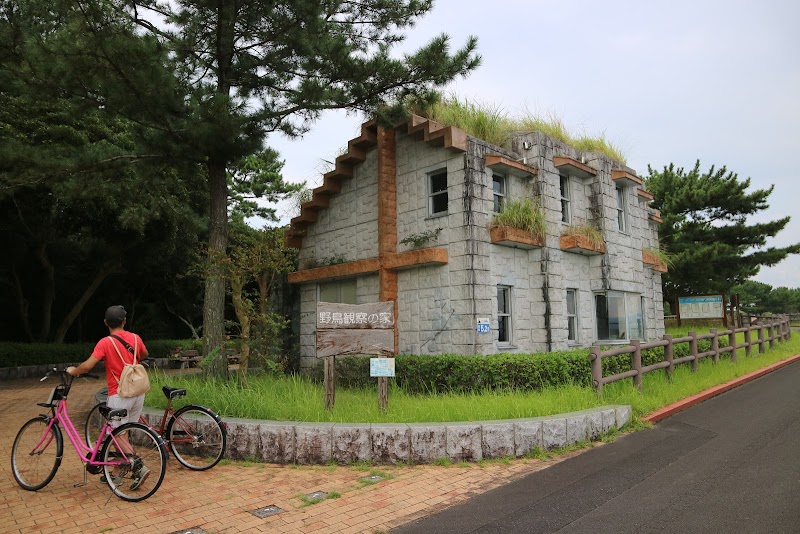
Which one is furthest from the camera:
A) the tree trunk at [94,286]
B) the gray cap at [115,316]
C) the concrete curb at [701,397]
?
the tree trunk at [94,286]

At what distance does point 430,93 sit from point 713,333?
32.7 ft

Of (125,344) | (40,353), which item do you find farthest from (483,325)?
(40,353)

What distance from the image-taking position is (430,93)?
10.3 metres

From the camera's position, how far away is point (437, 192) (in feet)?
39.6

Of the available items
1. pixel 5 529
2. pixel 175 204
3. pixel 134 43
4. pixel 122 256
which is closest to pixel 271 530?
pixel 5 529

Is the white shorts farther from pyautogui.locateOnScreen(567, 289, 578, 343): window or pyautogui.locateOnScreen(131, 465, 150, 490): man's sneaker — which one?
pyautogui.locateOnScreen(567, 289, 578, 343): window

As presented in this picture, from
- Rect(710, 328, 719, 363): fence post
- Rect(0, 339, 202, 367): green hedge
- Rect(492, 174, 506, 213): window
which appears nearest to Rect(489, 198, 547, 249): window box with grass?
Rect(492, 174, 506, 213): window

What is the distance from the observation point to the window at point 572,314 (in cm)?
1331

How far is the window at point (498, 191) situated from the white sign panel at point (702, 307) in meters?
14.0

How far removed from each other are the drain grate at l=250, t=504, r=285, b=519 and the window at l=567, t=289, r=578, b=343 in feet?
31.9

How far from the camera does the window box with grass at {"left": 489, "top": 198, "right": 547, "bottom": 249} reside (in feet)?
37.8

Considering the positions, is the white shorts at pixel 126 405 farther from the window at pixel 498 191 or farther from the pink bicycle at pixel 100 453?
the window at pixel 498 191

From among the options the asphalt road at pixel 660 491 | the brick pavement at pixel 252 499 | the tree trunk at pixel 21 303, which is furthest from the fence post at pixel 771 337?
the tree trunk at pixel 21 303

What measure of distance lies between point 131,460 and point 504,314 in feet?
27.4
